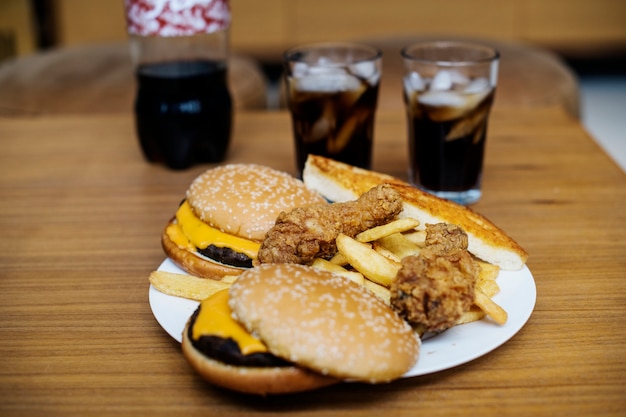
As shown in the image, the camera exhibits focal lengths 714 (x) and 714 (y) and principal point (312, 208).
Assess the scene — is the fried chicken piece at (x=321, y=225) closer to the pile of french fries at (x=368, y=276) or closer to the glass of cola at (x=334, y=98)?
the pile of french fries at (x=368, y=276)

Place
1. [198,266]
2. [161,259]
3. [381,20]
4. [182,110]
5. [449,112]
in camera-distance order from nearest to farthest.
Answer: [198,266] < [161,259] < [449,112] < [182,110] < [381,20]

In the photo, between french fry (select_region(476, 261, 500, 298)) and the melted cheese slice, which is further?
the melted cheese slice

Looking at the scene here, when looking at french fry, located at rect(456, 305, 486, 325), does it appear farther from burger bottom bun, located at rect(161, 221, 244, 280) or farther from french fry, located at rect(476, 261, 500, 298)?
burger bottom bun, located at rect(161, 221, 244, 280)

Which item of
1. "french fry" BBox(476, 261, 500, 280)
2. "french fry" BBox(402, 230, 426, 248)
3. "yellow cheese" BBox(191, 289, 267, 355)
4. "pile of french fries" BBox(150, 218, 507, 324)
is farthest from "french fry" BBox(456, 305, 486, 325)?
"yellow cheese" BBox(191, 289, 267, 355)

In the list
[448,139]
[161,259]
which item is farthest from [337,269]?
[448,139]

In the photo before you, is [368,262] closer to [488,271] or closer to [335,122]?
[488,271]
